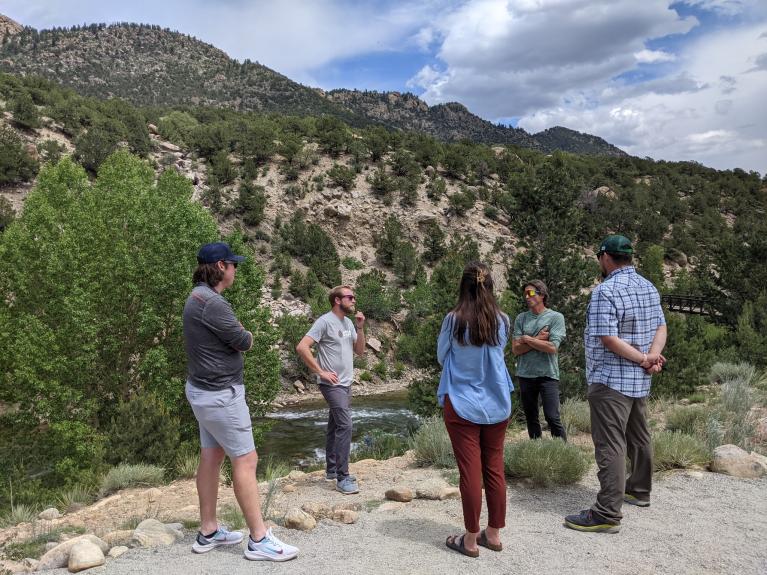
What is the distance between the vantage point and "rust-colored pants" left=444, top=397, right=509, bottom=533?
3.44 metres

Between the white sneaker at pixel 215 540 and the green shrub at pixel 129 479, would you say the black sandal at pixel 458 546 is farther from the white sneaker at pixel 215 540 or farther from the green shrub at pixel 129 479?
the green shrub at pixel 129 479

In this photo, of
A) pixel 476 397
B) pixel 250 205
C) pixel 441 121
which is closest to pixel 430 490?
pixel 476 397

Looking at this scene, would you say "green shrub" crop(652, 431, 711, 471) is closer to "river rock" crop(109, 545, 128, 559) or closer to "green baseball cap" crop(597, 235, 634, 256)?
"green baseball cap" crop(597, 235, 634, 256)

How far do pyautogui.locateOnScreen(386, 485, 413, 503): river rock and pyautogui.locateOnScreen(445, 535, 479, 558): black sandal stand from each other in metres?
1.11

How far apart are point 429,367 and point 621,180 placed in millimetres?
49424

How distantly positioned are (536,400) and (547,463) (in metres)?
0.86

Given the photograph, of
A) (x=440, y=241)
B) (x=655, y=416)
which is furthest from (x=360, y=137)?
(x=655, y=416)

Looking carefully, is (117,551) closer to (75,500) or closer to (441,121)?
(75,500)

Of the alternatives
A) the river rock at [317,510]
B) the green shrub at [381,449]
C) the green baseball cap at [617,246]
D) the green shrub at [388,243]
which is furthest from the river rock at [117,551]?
the green shrub at [388,243]

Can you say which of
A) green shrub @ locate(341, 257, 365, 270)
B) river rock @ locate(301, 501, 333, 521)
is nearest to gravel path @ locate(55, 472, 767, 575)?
river rock @ locate(301, 501, 333, 521)

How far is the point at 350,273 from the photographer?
37.9m

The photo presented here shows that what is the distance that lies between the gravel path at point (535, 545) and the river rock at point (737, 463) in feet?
1.85

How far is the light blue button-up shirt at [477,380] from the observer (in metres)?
3.43

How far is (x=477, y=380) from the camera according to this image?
349 cm
